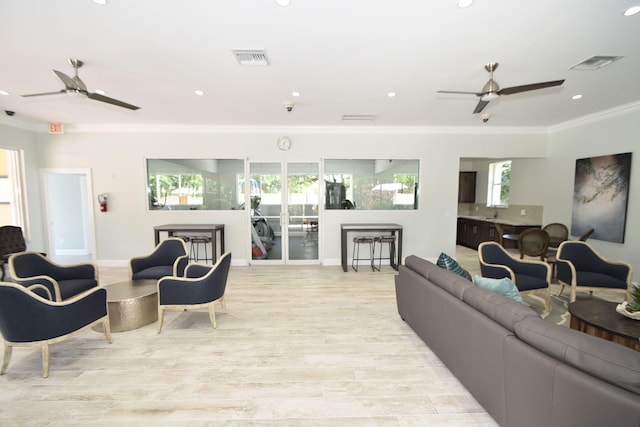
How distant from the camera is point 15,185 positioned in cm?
521

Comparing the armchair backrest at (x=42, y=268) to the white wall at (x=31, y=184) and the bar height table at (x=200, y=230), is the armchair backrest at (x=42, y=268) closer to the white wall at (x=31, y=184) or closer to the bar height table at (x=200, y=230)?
the bar height table at (x=200, y=230)

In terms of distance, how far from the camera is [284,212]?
5.85 metres

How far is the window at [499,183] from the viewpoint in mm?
7309

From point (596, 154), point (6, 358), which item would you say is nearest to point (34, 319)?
point (6, 358)

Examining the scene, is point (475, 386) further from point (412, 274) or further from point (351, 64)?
point (351, 64)

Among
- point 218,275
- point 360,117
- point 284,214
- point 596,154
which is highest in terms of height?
point 360,117

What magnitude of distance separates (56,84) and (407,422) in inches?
211

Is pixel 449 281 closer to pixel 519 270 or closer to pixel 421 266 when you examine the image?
pixel 421 266

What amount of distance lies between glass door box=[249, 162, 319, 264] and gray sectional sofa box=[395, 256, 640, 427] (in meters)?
3.70

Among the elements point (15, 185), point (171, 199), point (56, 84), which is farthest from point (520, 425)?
point (15, 185)

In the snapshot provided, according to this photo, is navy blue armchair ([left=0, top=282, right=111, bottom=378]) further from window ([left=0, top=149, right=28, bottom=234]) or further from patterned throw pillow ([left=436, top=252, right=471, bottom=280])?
window ([left=0, top=149, right=28, bottom=234])

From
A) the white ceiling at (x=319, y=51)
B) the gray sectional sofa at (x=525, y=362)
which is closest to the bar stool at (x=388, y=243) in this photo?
the white ceiling at (x=319, y=51)

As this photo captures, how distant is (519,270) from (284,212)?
4195 mm

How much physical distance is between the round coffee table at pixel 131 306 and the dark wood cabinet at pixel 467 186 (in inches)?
326
